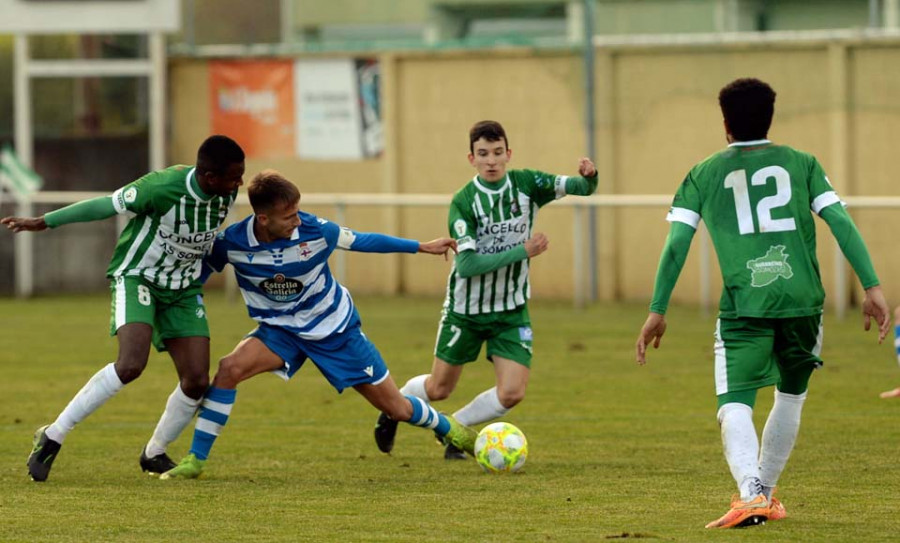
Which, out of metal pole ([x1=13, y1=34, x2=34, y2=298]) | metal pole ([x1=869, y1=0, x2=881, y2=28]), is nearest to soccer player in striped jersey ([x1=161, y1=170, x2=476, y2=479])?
metal pole ([x1=869, y1=0, x2=881, y2=28])

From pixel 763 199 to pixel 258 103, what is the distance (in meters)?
16.6

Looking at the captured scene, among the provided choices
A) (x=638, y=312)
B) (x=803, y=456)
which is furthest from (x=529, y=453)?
(x=638, y=312)

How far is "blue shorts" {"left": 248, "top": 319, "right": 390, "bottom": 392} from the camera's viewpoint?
817 cm

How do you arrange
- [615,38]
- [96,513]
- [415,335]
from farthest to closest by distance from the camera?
1. [615,38]
2. [415,335]
3. [96,513]

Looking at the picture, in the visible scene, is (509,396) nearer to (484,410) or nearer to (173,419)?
(484,410)

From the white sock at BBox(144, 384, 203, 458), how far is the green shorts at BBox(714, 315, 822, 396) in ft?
9.34

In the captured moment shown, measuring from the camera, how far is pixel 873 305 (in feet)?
20.7

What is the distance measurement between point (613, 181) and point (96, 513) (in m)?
14.4

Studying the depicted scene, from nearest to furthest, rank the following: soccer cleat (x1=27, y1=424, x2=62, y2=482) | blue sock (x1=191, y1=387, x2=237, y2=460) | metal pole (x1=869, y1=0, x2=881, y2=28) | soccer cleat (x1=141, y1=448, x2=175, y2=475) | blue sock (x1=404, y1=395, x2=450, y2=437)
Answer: soccer cleat (x1=27, y1=424, x2=62, y2=482), blue sock (x1=191, y1=387, x2=237, y2=460), soccer cleat (x1=141, y1=448, x2=175, y2=475), blue sock (x1=404, y1=395, x2=450, y2=437), metal pole (x1=869, y1=0, x2=881, y2=28)

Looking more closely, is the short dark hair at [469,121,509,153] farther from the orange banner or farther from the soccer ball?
the orange banner

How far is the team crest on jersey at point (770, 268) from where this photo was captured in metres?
6.41

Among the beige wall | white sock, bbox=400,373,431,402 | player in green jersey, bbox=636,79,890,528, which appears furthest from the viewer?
the beige wall

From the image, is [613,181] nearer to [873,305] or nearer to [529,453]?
[529,453]

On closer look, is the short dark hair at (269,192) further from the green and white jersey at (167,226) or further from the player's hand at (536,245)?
the player's hand at (536,245)
